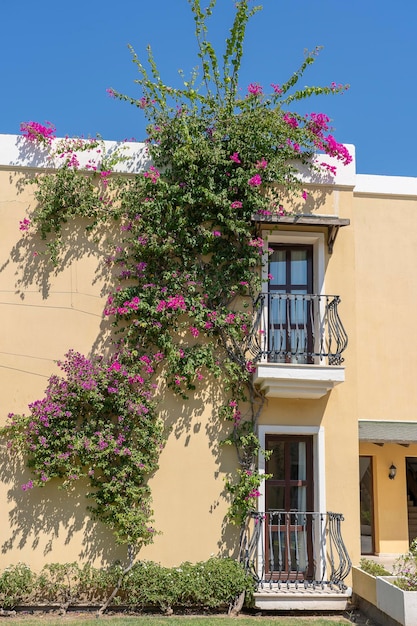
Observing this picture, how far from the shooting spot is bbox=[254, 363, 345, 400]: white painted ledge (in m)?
9.95

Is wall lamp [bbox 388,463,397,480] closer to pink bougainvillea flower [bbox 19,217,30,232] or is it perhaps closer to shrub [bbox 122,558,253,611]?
shrub [bbox 122,558,253,611]

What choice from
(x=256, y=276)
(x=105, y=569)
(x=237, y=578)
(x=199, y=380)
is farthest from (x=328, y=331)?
(x=105, y=569)

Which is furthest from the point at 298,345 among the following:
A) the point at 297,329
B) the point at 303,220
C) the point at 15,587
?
the point at 15,587

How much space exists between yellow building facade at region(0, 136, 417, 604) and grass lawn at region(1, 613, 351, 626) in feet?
2.54

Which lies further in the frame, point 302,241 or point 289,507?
point 302,241

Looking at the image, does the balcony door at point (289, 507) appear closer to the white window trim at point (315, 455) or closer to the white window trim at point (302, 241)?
the white window trim at point (315, 455)

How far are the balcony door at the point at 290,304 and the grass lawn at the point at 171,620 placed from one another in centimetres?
378

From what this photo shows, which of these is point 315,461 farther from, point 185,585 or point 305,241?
point 305,241

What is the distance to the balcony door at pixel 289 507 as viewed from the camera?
32.8 ft

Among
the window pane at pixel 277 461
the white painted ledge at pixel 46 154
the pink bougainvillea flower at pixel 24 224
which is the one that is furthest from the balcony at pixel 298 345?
the pink bougainvillea flower at pixel 24 224

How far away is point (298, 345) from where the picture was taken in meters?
10.8

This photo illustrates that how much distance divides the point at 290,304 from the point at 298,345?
684 millimetres

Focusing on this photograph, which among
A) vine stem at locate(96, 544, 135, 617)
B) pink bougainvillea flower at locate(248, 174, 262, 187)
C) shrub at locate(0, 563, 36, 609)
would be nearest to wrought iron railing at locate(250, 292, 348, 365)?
pink bougainvillea flower at locate(248, 174, 262, 187)

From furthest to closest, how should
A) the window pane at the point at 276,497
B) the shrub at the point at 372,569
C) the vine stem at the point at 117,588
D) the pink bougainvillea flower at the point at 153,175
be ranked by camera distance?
the pink bougainvillea flower at the point at 153,175 → the window pane at the point at 276,497 → the shrub at the point at 372,569 → the vine stem at the point at 117,588
